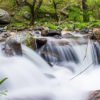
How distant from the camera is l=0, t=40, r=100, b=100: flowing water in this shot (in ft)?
22.7

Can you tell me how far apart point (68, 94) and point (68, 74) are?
2033 mm

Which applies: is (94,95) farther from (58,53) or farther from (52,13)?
(52,13)

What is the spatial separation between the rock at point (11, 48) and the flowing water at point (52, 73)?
0.44 ft

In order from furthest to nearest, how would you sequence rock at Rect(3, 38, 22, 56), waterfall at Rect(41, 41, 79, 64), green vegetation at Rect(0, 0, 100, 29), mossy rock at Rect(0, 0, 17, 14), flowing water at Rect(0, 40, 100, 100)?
1. mossy rock at Rect(0, 0, 17, 14)
2. green vegetation at Rect(0, 0, 100, 29)
3. waterfall at Rect(41, 41, 79, 64)
4. rock at Rect(3, 38, 22, 56)
5. flowing water at Rect(0, 40, 100, 100)

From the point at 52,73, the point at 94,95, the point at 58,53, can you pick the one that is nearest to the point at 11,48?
the point at 52,73

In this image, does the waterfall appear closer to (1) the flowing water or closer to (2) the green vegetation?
(1) the flowing water

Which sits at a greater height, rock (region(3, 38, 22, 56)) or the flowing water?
rock (region(3, 38, 22, 56))

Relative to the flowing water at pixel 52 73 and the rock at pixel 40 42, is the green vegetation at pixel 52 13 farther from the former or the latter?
the flowing water at pixel 52 73

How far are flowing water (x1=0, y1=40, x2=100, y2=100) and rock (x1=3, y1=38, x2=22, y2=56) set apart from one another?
0.13 meters

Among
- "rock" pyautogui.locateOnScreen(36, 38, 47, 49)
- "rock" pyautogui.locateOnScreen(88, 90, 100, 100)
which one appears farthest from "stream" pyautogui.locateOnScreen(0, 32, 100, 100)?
"rock" pyautogui.locateOnScreen(88, 90, 100, 100)

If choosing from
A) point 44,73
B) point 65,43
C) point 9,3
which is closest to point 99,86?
point 44,73

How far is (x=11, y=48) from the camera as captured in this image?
8836 mm

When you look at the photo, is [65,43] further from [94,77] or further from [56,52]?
[94,77]

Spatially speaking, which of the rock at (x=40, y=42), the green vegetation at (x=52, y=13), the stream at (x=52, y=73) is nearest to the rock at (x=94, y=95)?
the stream at (x=52, y=73)
